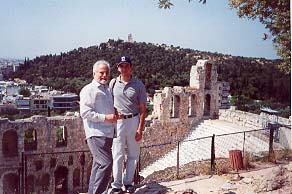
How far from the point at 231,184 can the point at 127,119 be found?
266 cm

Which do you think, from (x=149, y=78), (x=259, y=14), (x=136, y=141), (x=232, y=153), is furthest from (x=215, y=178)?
(x=149, y=78)

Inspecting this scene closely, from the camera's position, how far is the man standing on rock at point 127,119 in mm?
6031

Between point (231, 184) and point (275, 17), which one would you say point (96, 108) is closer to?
point (231, 184)

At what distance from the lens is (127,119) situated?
238 inches

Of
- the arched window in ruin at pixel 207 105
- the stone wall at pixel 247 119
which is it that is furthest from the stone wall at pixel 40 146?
the stone wall at pixel 247 119

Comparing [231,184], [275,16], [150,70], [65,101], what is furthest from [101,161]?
[150,70]

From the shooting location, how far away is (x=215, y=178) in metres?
7.60

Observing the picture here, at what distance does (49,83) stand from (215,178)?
38.4 meters

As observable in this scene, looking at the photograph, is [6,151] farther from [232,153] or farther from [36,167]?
[232,153]

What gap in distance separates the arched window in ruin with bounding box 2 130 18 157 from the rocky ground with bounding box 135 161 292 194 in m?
18.2

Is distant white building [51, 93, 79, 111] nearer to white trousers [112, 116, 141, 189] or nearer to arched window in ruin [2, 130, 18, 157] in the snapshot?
arched window in ruin [2, 130, 18, 157]

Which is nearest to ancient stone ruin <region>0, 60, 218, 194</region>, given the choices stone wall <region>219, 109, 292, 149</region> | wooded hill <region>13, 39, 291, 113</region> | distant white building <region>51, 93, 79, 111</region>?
stone wall <region>219, 109, 292, 149</region>

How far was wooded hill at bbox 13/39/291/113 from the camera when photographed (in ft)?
119

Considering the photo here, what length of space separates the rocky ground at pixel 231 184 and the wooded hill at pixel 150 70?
24267 millimetres
